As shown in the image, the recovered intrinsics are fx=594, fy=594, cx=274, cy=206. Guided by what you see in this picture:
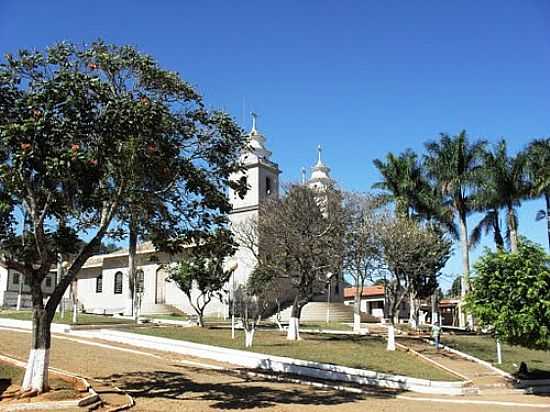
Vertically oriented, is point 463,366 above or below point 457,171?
below

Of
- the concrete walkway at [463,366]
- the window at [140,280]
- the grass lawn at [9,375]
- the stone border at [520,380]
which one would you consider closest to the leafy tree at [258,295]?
the concrete walkway at [463,366]

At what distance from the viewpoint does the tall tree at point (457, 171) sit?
38.5 meters

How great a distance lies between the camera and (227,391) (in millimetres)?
15875

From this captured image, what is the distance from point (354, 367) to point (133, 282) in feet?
81.8

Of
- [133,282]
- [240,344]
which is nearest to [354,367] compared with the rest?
[240,344]

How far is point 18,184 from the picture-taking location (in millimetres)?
12172

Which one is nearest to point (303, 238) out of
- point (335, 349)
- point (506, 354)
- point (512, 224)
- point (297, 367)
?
point (335, 349)

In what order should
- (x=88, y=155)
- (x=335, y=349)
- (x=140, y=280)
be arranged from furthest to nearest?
1. (x=140, y=280)
2. (x=335, y=349)
3. (x=88, y=155)

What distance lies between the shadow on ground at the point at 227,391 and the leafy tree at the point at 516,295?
172 inches

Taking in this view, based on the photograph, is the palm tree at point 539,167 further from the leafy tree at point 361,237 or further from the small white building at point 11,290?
the small white building at point 11,290

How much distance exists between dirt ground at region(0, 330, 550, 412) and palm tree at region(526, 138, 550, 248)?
67.7 ft

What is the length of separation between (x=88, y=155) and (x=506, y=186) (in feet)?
101

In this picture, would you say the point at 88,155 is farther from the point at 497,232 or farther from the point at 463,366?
the point at 497,232

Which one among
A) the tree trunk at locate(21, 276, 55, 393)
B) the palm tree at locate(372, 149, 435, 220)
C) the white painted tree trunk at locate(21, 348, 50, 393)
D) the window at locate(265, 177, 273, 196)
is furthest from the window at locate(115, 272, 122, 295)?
the white painted tree trunk at locate(21, 348, 50, 393)
